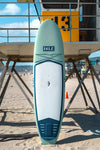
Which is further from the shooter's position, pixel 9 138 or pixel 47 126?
pixel 9 138

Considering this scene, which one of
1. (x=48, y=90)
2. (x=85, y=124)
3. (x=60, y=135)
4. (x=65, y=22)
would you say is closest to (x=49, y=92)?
(x=48, y=90)

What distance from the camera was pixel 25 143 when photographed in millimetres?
5234

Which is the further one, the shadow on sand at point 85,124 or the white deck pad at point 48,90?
the shadow on sand at point 85,124

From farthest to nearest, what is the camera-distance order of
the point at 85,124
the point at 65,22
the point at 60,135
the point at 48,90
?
the point at 85,124 → the point at 65,22 → the point at 60,135 → the point at 48,90

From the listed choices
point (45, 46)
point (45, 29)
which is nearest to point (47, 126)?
point (45, 46)

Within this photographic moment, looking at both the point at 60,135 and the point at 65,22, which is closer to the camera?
the point at 60,135

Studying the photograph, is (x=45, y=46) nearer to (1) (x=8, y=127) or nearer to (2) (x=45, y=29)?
(2) (x=45, y=29)

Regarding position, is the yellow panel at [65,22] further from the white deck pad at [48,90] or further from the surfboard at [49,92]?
the white deck pad at [48,90]

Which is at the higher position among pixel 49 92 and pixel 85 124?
pixel 49 92

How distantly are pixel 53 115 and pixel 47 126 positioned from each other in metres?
0.32

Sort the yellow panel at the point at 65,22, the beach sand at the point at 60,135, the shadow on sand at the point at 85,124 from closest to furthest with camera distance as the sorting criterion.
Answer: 1. the beach sand at the point at 60,135
2. the shadow on sand at the point at 85,124
3. the yellow panel at the point at 65,22

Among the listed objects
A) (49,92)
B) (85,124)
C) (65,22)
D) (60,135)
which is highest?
(65,22)

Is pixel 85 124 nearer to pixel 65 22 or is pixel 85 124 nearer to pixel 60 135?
pixel 60 135

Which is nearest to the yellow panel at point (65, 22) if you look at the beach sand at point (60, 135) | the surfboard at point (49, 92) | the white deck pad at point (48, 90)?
the surfboard at point (49, 92)
